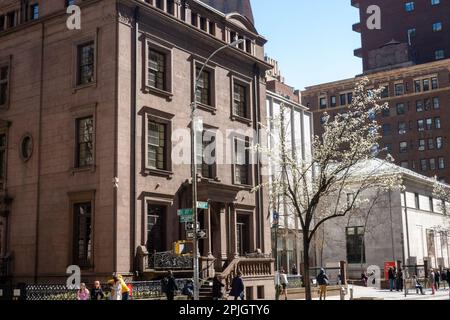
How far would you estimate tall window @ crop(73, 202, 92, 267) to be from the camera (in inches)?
1182

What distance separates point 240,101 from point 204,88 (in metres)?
3.95

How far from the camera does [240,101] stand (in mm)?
39938

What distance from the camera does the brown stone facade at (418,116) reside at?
99.4 meters

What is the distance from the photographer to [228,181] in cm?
3681

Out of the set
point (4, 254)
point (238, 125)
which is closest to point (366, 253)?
point (238, 125)

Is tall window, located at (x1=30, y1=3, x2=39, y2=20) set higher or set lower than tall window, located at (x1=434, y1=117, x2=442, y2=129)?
lower

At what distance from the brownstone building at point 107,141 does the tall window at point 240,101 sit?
6.90ft

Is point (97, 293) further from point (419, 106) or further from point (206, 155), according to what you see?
point (419, 106)

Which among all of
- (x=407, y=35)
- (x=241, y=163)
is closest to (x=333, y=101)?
(x=407, y=35)

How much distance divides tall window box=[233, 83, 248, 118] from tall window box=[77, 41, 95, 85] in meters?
10.8

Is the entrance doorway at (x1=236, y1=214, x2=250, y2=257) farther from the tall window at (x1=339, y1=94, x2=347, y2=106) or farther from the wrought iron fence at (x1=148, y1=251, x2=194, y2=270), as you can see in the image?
the tall window at (x1=339, y1=94, x2=347, y2=106)

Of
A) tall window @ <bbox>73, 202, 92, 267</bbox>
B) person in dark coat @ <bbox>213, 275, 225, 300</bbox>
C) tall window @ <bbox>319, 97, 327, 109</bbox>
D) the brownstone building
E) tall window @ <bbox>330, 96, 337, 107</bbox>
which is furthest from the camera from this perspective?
tall window @ <bbox>319, 97, 327, 109</bbox>

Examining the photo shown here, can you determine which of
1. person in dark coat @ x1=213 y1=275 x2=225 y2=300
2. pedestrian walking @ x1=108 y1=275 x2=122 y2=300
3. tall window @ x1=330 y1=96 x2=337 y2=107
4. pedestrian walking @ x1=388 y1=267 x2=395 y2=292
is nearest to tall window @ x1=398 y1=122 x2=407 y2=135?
tall window @ x1=330 y1=96 x2=337 y2=107

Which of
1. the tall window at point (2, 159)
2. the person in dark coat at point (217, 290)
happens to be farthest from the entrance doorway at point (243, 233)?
the tall window at point (2, 159)
